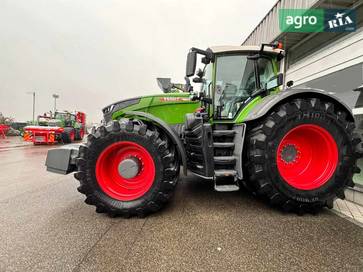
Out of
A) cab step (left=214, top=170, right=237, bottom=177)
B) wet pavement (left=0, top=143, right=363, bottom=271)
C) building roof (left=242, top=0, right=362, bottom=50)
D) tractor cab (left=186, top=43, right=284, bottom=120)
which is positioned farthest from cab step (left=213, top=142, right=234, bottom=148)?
building roof (left=242, top=0, right=362, bottom=50)

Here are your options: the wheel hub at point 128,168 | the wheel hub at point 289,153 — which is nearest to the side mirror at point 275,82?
the wheel hub at point 289,153

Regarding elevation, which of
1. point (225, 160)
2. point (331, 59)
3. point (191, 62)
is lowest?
point (225, 160)

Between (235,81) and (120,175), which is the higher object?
(235,81)

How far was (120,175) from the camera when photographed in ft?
7.46

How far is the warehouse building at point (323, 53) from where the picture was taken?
3.16 meters

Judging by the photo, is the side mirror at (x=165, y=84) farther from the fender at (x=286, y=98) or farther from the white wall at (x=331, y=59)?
the white wall at (x=331, y=59)

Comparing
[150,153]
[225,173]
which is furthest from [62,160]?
[225,173]

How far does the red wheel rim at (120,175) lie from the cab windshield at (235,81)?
126 cm

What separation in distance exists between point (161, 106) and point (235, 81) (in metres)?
1.18

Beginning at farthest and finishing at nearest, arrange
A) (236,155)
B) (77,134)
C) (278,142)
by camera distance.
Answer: (77,134), (236,155), (278,142)

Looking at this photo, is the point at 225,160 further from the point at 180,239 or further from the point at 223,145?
the point at 180,239

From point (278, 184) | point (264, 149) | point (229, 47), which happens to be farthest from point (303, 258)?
point (229, 47)

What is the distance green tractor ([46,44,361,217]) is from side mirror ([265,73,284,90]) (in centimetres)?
1

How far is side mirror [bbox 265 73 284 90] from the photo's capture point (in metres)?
2.50
